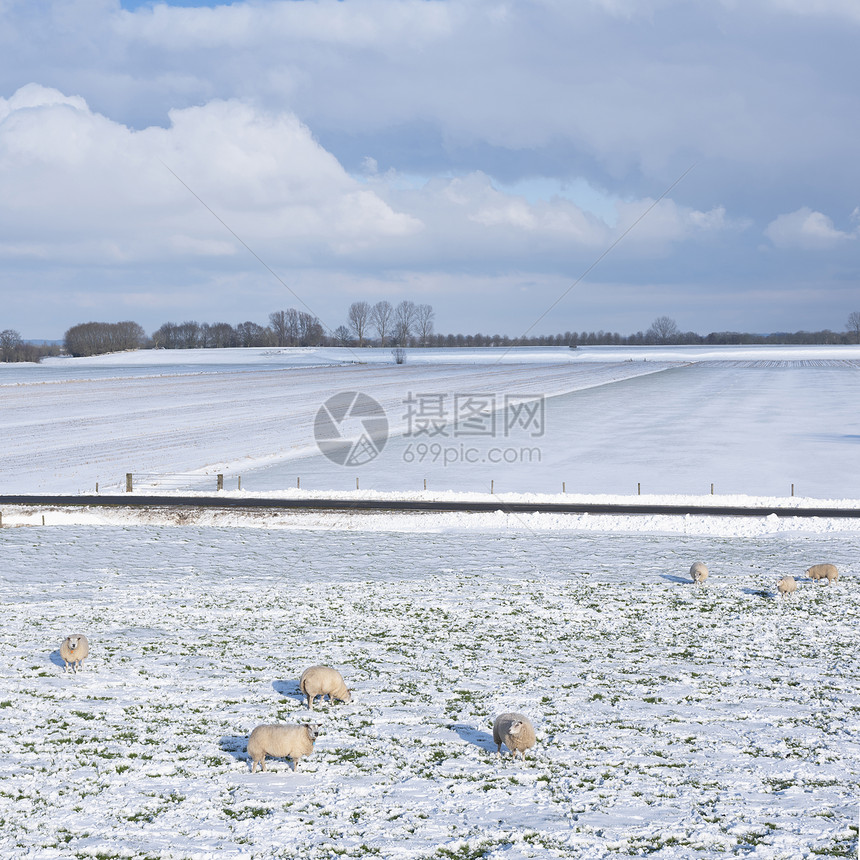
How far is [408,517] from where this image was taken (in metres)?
33.8

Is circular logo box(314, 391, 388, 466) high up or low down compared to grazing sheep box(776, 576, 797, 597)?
up

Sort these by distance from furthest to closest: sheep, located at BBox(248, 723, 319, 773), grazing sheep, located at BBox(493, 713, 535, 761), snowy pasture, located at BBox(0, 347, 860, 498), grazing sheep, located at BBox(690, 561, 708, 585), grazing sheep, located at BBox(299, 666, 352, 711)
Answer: snowy pasture, located at BBox(0, 347, 860, 498), grazing sheep, located at BBox(690, 561, 708, 585), grazing sheep, located at BBox(299, 666, 352, 711), grazing sheep, located at BBox(493, 713, 535, 761), sheep, located at BBox(248, 723, 319, 773)

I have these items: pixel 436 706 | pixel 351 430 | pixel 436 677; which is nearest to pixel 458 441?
pixel 351 430

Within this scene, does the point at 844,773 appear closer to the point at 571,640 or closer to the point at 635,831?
the point at 635,831

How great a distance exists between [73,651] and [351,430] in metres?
45.7

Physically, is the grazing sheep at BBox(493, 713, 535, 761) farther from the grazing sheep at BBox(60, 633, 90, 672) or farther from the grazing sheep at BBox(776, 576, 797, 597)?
the grazing sheep at BBox(776, 576, 797, 597)

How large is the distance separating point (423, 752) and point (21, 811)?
5908mm

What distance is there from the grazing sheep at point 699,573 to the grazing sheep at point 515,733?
12.5m

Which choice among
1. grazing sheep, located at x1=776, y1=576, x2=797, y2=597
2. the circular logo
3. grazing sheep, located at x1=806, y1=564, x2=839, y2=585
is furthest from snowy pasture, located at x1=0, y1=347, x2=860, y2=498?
grazing sheep, located at x1=776, y1=576, x2=797, y2=597

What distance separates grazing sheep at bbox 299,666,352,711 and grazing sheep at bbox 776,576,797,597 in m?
13.6

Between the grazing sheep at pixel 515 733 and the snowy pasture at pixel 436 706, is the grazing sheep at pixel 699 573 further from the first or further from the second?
the grazing sheep at pixel 515 733

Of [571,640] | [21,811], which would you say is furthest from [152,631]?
[571,640]

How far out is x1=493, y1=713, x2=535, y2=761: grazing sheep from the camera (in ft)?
42.1

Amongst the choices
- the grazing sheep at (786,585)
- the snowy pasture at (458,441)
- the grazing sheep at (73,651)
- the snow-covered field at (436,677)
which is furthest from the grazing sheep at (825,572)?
the grazing sheep at (73,651)
